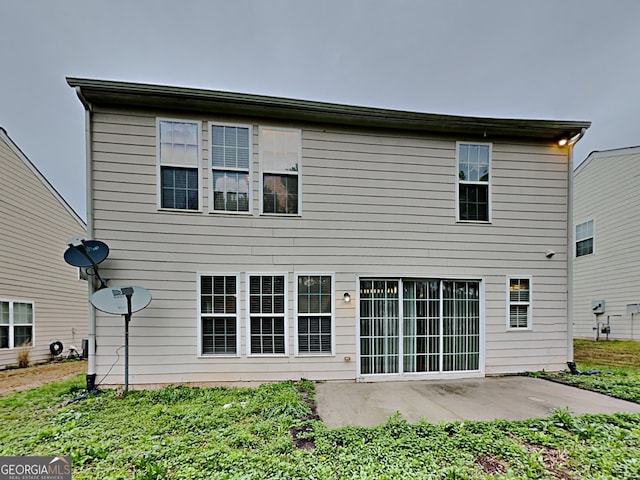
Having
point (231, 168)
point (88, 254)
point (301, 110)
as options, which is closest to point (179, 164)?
point (231, 168)

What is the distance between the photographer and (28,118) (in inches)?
862

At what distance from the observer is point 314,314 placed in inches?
211

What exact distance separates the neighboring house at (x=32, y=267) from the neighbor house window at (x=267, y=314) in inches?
304

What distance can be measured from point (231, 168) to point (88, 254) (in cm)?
269

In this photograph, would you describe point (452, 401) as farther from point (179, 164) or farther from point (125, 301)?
point (179, 164)

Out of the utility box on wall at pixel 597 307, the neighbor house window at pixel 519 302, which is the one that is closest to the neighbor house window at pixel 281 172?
the neighbor house window at pixel 519 302

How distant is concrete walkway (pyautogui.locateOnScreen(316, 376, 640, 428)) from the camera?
12.4ft

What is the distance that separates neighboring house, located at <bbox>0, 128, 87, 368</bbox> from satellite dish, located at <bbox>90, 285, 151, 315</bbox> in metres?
5.93

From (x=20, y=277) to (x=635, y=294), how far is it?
1943 centimetres

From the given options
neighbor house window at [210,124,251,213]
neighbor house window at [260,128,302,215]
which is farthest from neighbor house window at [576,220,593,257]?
neighbor house window at [210,124,251,213]

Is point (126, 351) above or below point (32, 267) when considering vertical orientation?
below

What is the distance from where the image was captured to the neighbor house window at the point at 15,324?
770 centimetres

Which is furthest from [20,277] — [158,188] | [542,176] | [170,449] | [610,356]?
[610,356]

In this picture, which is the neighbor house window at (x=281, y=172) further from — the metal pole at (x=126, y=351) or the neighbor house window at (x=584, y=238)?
the neighbor house window at (x=584, y=238)
